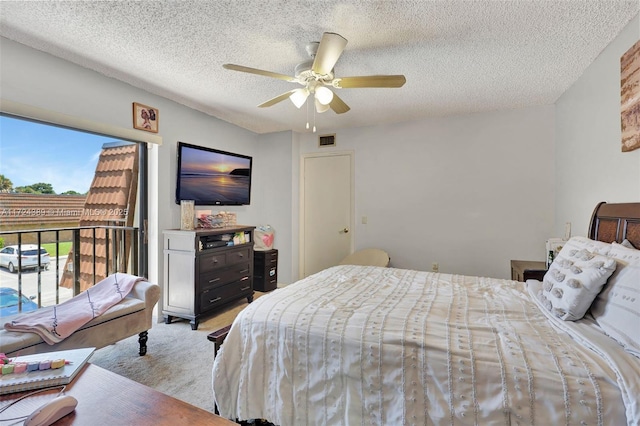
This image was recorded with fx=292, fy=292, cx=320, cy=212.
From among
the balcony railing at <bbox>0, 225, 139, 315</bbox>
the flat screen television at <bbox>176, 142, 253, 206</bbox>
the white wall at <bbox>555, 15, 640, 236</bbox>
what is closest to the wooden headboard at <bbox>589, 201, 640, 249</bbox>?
the white wall at <bbox>555, 15, 640, 236</bbox>

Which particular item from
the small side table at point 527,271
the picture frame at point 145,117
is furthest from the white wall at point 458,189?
the picture frame at point 145,117

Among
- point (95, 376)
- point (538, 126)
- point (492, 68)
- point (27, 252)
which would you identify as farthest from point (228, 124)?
point (538, 126)

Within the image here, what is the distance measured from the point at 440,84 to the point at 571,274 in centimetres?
212

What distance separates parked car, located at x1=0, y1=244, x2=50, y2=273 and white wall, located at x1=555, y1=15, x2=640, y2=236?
4571mm

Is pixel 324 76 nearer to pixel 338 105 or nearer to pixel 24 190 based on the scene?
pixel 338 105

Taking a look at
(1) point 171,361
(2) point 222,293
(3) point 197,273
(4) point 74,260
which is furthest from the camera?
(2) point 222,293

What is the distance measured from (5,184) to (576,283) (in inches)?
148

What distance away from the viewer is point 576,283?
1.38m

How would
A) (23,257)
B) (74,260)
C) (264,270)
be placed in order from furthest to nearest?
(264,270)
(74,260)
(23,257)

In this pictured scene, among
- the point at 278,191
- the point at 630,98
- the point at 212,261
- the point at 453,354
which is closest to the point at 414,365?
the point at 453,354

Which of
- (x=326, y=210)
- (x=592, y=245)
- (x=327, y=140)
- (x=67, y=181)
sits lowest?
(x=592, y=245)

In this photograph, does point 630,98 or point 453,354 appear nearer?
point 453,354

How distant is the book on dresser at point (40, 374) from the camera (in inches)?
40.2

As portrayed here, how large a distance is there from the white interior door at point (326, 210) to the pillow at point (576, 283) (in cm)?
301
